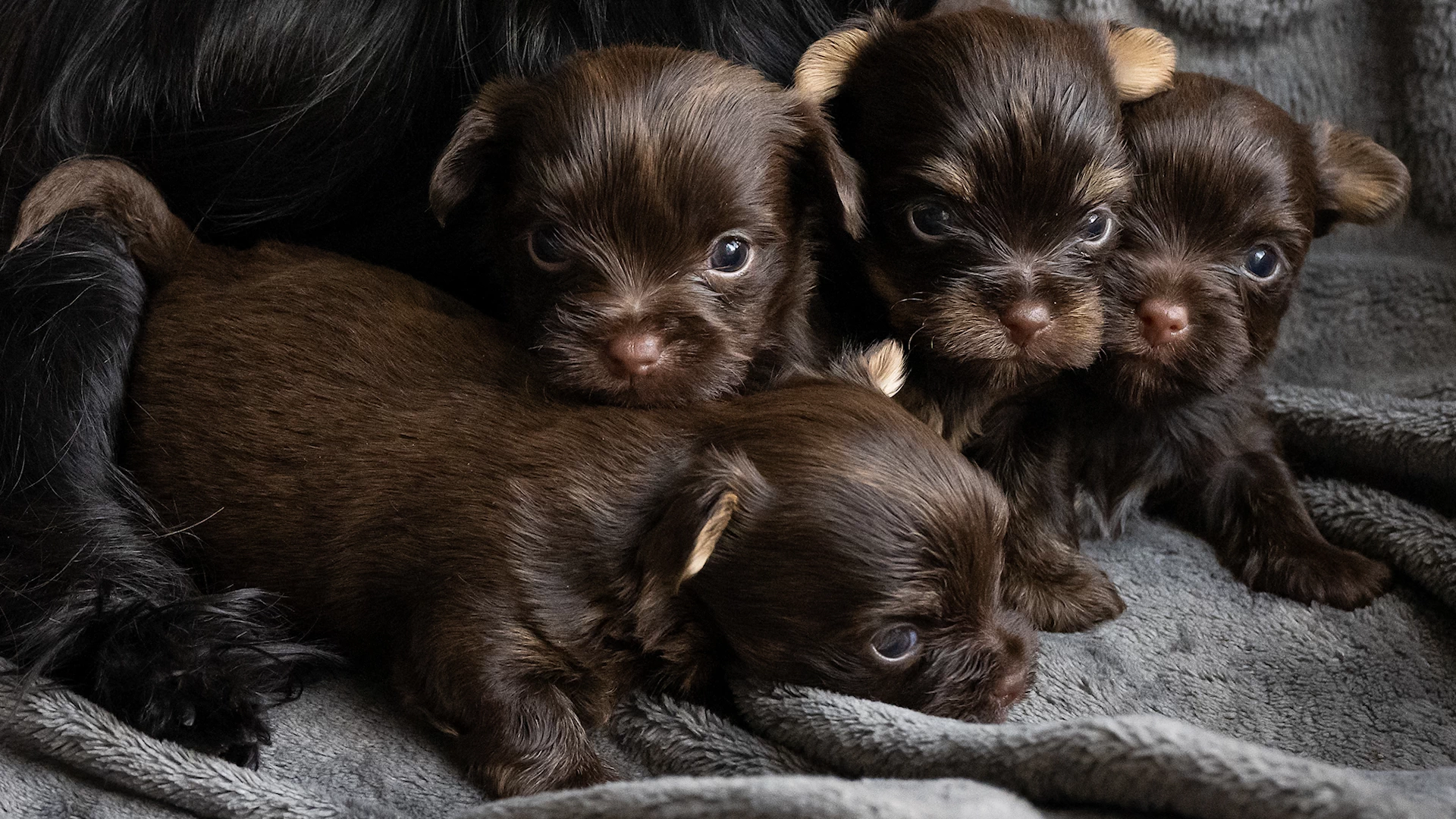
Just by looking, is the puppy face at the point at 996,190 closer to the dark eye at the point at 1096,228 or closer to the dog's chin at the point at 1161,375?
the dark eye at the point at 1096,228

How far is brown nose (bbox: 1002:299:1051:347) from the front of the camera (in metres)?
2.06

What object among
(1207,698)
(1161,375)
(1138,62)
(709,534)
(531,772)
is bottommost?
(1207,698)

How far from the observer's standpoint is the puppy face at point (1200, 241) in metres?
2.26

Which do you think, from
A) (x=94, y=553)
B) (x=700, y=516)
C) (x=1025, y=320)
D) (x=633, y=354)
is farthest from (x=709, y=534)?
(x=94, y=553)

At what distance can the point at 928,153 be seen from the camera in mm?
2115

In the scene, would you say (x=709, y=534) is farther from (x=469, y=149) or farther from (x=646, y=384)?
(x=469, y=149)

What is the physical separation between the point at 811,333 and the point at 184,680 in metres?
1.23

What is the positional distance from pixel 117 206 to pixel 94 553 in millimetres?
709

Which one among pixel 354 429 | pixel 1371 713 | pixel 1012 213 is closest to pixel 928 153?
pixel 1012 213

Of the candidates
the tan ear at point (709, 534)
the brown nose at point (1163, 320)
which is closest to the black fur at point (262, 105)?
the brown nose at point (1163, 320)

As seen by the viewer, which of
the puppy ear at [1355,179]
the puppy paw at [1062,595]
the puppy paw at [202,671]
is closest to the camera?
the puppy paw at [202,671]

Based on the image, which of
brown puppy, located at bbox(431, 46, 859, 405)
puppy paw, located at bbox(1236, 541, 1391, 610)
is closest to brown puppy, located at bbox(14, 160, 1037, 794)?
brown puppy, located at bbox(431, 46, 859, 405)

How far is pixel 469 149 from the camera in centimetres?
217

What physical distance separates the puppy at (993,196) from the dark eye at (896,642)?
508mm
